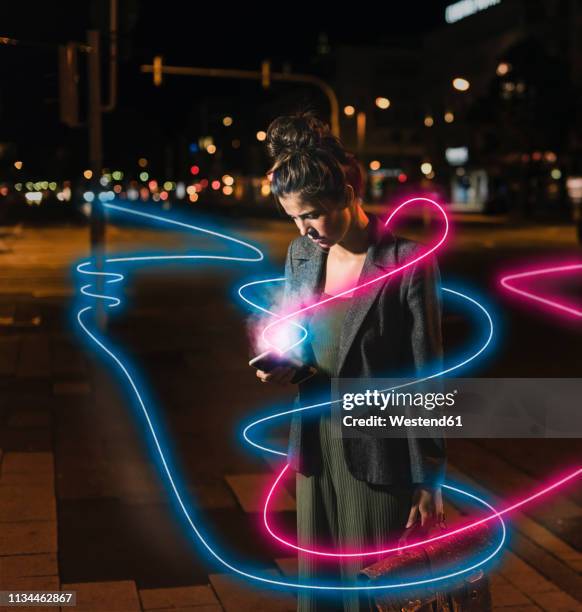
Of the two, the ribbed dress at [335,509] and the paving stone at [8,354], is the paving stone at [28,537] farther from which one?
the paving stone at [8,354]

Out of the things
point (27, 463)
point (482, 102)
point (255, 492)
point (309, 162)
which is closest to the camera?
point (309, 162)

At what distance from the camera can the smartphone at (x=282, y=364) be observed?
3398 millimetres

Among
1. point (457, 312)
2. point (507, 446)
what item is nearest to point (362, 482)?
point (507, 446)

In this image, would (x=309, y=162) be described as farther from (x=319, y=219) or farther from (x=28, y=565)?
(x=28, y=565)

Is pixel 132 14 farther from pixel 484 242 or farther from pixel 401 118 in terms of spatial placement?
pixel 401 118

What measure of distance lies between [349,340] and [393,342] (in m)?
0.15

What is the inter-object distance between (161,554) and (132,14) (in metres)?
9.40

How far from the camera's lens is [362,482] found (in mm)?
3486

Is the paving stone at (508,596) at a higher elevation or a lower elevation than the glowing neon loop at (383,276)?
lower

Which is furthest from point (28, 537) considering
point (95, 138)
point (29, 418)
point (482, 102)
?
point (482, 102)

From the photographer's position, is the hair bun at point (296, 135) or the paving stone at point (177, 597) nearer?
the hair bun at point (296, 135)

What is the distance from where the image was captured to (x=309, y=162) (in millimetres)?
3307

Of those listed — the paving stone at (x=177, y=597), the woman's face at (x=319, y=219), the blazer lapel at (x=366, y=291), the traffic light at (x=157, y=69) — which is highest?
the traffic light at (x=157, y=69)

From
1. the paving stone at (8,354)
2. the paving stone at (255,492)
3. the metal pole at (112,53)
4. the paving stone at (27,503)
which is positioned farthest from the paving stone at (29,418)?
the metal pole at (112,53)
